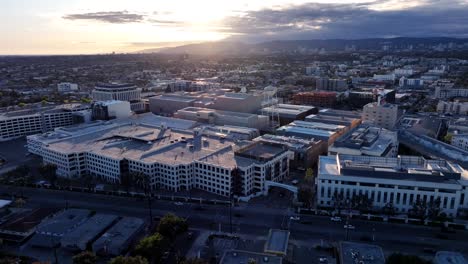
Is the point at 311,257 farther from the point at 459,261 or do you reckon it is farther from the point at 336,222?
the point at 459,261

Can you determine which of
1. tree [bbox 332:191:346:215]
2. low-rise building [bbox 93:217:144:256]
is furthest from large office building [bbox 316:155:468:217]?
low-rise building [bbox 93:217:144:256]

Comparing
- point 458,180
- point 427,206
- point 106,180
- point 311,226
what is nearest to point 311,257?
point 311,226

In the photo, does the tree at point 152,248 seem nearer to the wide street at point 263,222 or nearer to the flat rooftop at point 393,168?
the wide street at point 263,222

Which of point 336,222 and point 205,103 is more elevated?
point 205,103

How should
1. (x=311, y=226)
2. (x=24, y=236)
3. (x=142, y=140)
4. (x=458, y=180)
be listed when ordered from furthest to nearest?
(x=142, y=140)
(x=458, y=180)
(x=311, y=226)
(x=24, y=236)

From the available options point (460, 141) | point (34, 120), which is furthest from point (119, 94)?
point (460, 141)

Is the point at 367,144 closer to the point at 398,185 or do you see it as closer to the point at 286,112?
the point at 398,185
